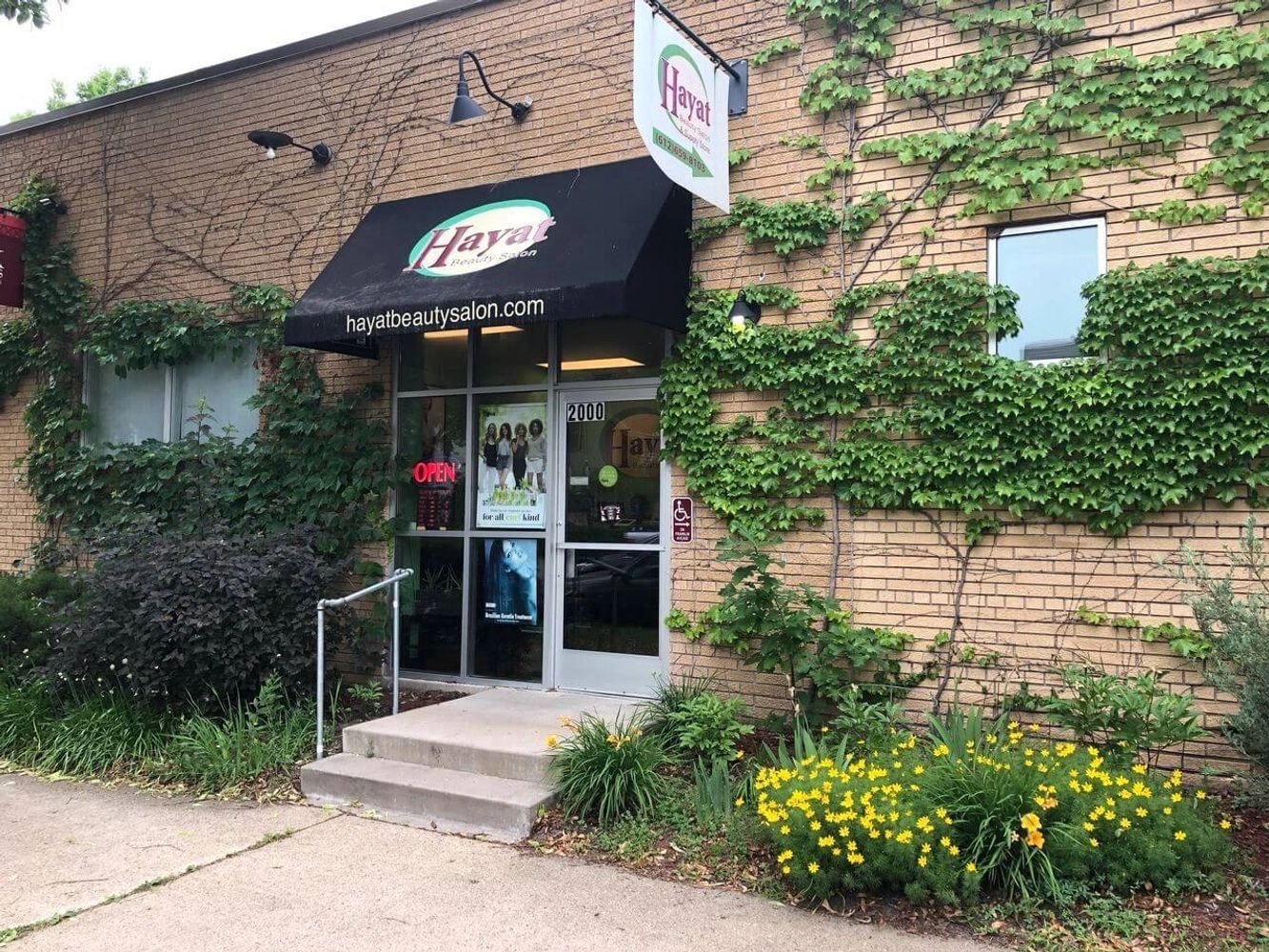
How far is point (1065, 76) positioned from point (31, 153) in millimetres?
11100

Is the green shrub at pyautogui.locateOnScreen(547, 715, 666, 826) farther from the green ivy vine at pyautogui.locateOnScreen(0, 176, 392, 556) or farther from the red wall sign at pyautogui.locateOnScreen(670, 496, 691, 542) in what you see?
the green ivy vine at pyautogui.locateOnScreen(0, 176, 392, 556)

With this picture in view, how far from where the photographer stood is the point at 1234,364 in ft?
17.1

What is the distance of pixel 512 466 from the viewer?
7797mm

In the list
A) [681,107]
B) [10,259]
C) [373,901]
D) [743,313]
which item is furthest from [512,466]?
[10,259]

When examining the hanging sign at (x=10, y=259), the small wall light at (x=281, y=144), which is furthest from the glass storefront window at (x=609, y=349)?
the hanging sign at (x=10, y=259)

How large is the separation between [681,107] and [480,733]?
4.20 meters

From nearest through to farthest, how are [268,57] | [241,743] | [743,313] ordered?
[241,743]
[743,313]
[268,57]

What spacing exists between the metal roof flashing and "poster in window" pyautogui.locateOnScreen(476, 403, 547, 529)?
11.8ft

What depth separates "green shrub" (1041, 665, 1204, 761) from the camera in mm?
4852

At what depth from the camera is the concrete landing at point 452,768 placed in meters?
5.11

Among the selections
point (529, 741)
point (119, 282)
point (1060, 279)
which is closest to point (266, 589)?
point (529, 741)

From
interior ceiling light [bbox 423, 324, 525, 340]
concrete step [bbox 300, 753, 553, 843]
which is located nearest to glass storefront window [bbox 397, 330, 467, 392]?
interior ceiling light [bbox 423, 324, 525, 340]

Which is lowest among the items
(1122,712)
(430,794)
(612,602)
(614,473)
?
(430,794)

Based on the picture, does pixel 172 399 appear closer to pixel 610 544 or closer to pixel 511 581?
pixel 511 581
